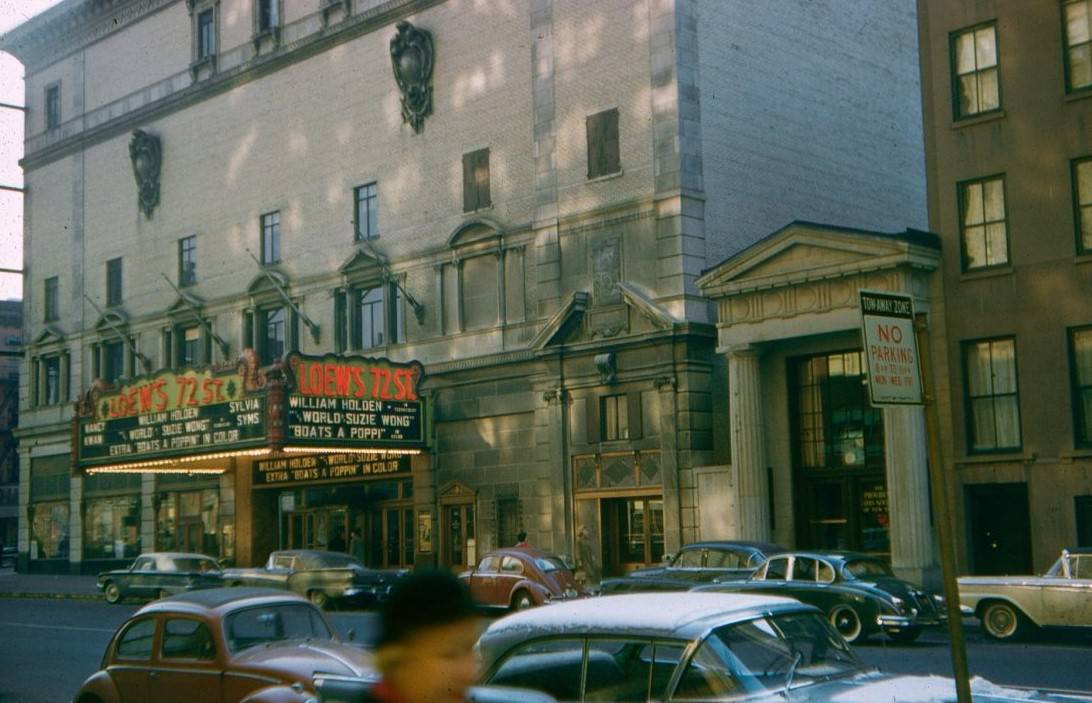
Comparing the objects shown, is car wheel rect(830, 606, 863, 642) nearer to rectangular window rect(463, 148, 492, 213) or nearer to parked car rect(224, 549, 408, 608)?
parked car rect(224, 549, 408, 608)

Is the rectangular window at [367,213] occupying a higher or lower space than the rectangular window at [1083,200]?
higher

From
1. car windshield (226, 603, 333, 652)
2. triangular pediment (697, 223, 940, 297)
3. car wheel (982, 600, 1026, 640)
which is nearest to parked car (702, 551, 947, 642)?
car wheel (982, 600, 1026, 640)

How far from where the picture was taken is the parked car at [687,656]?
7926 mm

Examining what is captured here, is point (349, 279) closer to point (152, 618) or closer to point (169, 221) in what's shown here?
point (169, 221)

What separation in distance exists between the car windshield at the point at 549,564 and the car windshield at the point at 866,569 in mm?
7491

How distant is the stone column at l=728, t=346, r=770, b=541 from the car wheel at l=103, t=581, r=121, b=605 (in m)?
18.5

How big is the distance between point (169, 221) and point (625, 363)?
78.1 feet

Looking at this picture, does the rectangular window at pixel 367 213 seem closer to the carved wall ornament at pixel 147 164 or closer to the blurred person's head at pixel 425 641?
the carved wall ornament at pixel 147 164

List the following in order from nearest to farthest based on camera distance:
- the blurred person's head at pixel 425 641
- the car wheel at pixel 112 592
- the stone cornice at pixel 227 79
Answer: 1. the blurred person's head at pixel 425 641
2. the car wheel at pixel 112 592
3. the stone cornice at pixel 227 79

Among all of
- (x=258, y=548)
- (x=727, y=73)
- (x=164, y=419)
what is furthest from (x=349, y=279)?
(x=727, y=73)

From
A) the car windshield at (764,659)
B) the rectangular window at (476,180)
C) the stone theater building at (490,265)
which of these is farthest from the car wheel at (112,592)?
the car windshield at (764,659)

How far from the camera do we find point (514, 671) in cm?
842

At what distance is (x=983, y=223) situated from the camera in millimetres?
29281

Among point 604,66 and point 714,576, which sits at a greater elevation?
point 604,66
